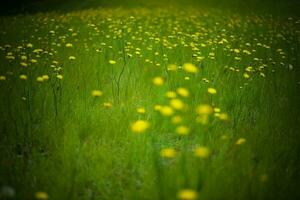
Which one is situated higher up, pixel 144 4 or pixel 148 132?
pixel 144 4

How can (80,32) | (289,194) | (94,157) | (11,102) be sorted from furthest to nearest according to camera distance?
1. (80,32)
2. (11,102)
3. (94,157)
4. (289,194)

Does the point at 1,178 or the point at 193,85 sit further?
the point at 193,85

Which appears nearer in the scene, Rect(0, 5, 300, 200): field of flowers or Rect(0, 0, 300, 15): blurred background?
Rect(0, 5, 300, 200): field of flowers

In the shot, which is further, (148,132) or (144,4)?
(144,4)

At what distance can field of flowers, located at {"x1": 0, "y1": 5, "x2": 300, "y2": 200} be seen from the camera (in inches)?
74.7

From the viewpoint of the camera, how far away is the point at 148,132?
8.21ft

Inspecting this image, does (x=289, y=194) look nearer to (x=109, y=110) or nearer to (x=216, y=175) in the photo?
(x=216, y=175)

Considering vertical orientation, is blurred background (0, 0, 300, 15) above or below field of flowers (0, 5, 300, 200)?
above

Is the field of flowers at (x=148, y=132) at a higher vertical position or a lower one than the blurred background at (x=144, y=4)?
lower

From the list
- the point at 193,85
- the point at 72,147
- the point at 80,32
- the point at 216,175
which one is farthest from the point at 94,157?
the point at 80,32

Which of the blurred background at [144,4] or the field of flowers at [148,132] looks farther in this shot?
the blurred background at [144,4]

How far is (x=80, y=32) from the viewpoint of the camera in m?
5.91

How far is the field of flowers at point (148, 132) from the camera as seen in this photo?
1898mm

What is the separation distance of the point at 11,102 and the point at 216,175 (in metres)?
2.16
